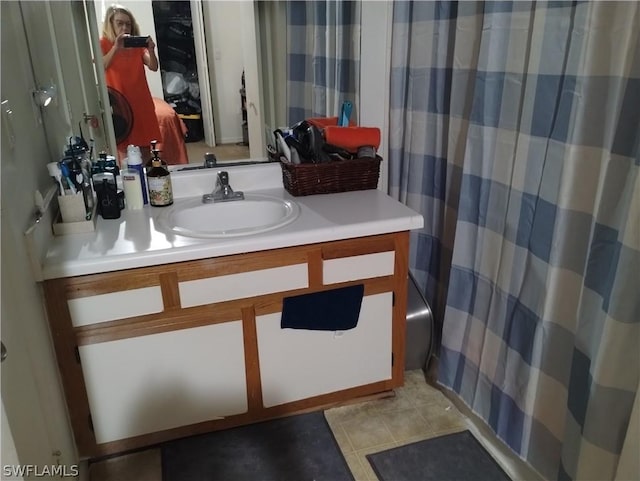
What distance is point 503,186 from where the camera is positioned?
1482 millimetres

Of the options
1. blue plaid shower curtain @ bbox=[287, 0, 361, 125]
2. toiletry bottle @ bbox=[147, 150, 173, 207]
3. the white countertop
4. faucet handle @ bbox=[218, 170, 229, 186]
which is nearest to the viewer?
the white countertop

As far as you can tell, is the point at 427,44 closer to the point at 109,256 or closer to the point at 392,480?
the point at 109,256

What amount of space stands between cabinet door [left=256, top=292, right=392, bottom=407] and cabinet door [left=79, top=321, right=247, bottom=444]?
0.31 feet

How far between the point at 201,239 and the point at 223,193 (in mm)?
377

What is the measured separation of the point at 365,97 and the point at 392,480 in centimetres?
135

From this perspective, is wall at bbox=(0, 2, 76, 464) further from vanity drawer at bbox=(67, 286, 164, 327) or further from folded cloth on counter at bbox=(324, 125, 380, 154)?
folded cloth on counter at bbox=(324, 125, 380, 154)

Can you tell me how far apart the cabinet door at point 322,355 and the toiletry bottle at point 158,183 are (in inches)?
20.8

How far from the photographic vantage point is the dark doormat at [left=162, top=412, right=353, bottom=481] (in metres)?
1.58

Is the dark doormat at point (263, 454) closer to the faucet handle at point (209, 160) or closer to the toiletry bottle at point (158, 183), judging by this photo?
the toiletry bottle at point (158, 183)

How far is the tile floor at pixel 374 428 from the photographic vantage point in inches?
62.7

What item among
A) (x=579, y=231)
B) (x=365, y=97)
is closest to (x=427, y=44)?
(x=365, y=97)

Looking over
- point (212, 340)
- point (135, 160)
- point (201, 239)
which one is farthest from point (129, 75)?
A: point (212, 340)

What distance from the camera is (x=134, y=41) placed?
66.3 inches

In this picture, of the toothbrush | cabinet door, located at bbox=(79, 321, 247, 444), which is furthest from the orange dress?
cabinet door, located at bbox=(79, 321, 247, 444)
